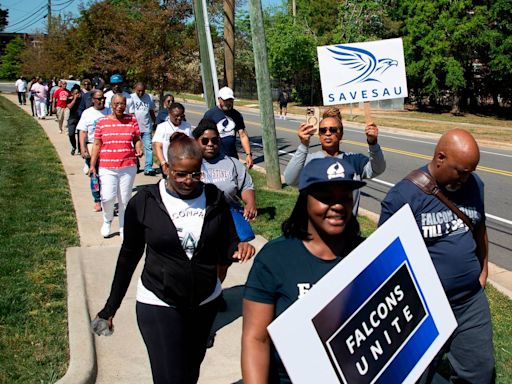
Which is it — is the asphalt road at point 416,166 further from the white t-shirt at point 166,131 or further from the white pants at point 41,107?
the white pants at point 41,107

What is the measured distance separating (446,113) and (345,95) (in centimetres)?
3519

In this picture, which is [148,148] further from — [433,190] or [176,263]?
[433,190]

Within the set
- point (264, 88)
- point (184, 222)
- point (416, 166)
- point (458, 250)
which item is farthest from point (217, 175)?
point (416, 166)

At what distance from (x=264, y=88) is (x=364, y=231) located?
3578 mm

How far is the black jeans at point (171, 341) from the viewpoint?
3.41m

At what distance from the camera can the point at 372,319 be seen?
83.9 inches

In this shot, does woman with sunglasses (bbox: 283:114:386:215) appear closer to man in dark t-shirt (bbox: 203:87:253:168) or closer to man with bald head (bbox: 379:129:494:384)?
man with bald head (bbox: 379:129:494:384)

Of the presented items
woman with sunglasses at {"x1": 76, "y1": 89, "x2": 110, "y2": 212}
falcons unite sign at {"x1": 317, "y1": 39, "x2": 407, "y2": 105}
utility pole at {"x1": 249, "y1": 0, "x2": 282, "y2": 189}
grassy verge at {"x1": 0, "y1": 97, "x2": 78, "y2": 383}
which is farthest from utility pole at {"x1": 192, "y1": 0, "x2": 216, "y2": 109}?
falcons unite sign at {"x1": 317, "y1": 39, "x2": 407, "y2": 105}

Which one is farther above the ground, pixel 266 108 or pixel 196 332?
pixel 266 108

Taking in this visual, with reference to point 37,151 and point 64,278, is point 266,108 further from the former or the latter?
point 37,151

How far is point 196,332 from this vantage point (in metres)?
3.58

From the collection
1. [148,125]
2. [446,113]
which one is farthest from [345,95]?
[446,113]

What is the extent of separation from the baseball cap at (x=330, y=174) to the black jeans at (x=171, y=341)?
138 centimetres

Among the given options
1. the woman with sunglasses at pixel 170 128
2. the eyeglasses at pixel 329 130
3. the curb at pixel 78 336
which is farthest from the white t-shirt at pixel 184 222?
the woman with sunglasses at pixel 170 128
